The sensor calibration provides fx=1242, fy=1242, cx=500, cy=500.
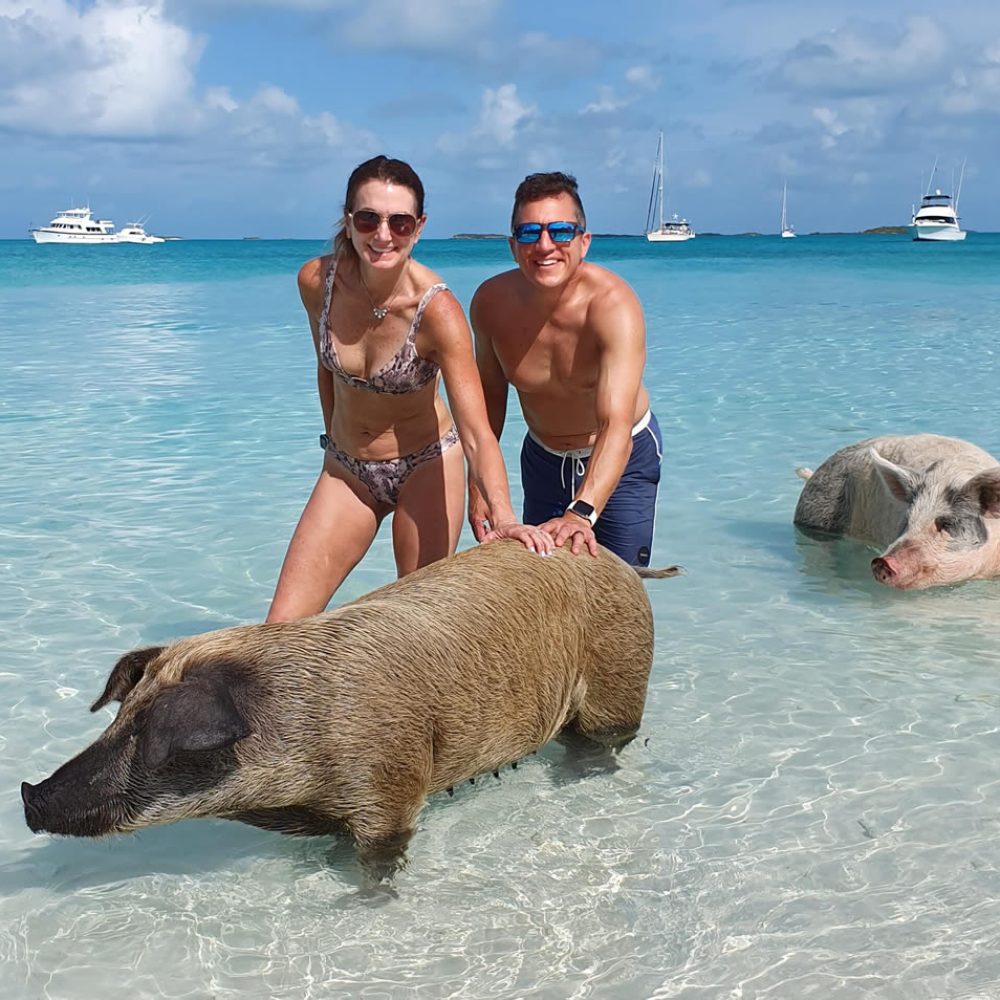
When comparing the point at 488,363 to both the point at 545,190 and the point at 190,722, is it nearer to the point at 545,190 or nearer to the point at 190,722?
the point at 545,190

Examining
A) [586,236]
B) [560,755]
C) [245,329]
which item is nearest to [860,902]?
[560,755]

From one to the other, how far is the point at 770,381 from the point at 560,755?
1225 centimetres

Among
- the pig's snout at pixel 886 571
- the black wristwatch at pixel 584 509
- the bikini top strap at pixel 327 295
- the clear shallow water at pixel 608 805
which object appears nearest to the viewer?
the clear shallow water at pixel 608 805

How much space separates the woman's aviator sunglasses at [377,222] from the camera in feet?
14.8

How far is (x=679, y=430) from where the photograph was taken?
12.8m

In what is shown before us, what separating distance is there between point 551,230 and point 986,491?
3593mm

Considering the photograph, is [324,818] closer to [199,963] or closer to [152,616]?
[199,963]

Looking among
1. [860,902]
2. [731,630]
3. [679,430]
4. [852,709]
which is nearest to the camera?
[860,902]

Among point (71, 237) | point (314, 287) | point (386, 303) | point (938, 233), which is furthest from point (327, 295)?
point (71, 237)

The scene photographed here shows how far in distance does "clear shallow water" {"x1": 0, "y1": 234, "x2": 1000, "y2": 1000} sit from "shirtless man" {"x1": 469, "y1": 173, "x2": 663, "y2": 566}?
1020 mm

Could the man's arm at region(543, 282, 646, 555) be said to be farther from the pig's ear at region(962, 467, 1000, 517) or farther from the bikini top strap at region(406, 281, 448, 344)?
the pig's ear at region(962, 467, 1000, 517)

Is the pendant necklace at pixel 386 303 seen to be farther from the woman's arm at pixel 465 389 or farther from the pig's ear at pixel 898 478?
the pig's ear at pixel 898 478

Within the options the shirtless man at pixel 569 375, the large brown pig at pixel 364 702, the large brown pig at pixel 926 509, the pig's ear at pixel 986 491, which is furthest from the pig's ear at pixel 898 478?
the large brown pig at pixel 364 702

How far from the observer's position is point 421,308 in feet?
15.3
